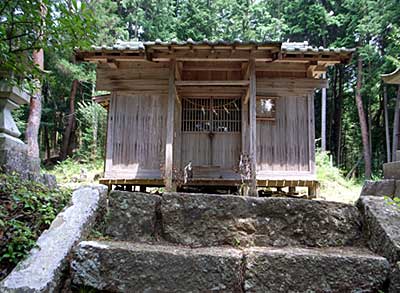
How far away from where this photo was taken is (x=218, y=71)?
8203mm

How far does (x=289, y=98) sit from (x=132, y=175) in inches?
171

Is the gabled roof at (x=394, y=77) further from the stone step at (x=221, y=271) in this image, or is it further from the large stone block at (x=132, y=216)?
the large stone block at (x=132, y=216)

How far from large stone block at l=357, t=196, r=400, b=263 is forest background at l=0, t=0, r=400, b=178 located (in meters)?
12.1

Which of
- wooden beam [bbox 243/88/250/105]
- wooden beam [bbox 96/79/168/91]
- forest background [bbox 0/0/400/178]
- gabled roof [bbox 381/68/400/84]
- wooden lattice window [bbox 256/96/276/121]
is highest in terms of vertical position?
forest background [bbox 0/0/400/178]

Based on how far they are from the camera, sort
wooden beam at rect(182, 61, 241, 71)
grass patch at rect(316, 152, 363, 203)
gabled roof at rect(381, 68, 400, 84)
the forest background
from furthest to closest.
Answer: the forest background
grass patch at rect(316, 152, 363, 203)
wooden beam at rect(182, 61, 241, 71)
gabled roof at rect(381, 68, 400, 84)

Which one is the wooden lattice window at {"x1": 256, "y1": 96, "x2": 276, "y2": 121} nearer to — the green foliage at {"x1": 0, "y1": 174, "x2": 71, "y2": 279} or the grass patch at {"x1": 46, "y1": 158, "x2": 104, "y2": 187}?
Answer: the green foliage at {"x1": 0, "y1": 174, "x2": 71, "y2": 279}

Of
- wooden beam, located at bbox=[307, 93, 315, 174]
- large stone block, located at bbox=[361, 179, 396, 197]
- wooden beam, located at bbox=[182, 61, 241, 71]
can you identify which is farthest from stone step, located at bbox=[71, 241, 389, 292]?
wooden beam, located at bbox=[182, 61, 241, 71]

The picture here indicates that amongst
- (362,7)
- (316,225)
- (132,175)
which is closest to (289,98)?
(132,175)

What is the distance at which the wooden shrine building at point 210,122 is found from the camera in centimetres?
764

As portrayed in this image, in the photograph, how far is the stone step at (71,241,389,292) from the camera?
6.13 ft

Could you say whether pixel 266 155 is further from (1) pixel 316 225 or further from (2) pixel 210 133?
(1) pixel 316 225

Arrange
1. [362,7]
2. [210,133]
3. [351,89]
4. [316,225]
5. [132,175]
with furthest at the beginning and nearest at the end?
[351,89] < [362,7] < [210,133] < [132,175] < [316,225]

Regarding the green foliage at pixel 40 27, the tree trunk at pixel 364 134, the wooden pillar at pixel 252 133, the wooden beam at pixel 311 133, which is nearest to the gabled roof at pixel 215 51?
the wooden pillar at pixel 252 133

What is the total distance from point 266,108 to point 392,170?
3274 millimetres
